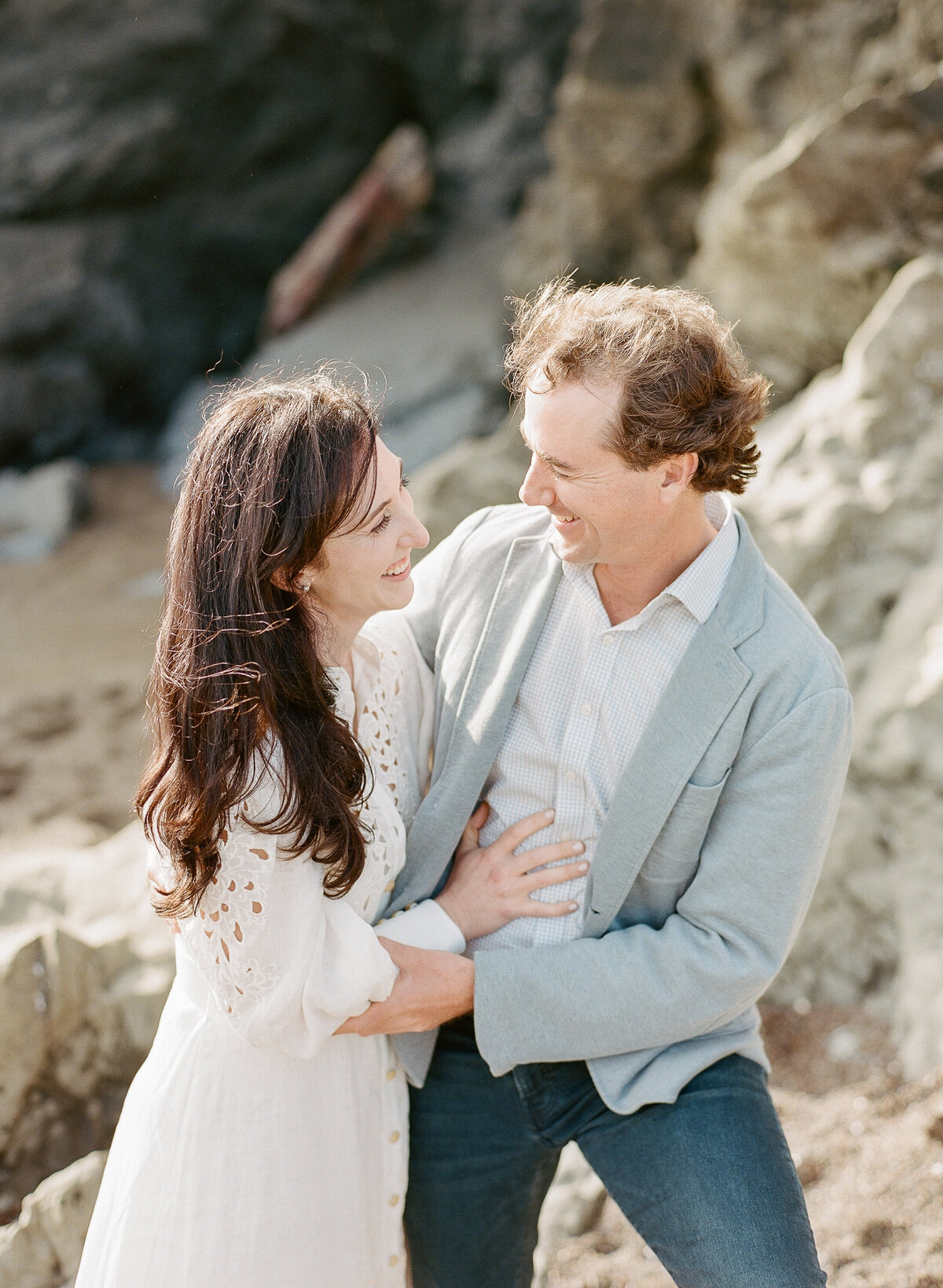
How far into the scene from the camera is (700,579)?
196 cm

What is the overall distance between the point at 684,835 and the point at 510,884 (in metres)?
0.32

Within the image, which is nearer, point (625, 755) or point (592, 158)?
point (625, 755)

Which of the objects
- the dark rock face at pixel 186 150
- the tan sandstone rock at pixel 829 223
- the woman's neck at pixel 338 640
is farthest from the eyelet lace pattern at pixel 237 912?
the dark rock face at pixel 186 150

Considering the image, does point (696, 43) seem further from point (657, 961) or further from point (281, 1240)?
point (281, 1240)

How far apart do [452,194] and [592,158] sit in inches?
197

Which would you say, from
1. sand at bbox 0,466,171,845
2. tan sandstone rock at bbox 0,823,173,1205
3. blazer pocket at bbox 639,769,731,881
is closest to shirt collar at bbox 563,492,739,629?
blazer pocket at bbox 639,769,731,881

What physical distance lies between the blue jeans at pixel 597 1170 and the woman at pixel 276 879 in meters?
0.12

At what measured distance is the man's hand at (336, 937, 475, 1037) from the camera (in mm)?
1796

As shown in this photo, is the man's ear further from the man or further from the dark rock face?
the dark rock face

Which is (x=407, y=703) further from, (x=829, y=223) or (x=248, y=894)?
(x=829, y=223)

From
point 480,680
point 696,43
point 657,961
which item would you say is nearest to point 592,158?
point 696,43

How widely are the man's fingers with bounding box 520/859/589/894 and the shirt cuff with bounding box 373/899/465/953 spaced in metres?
0.15

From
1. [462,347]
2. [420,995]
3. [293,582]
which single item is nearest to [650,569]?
[293,582]

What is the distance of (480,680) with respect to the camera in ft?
6.86
